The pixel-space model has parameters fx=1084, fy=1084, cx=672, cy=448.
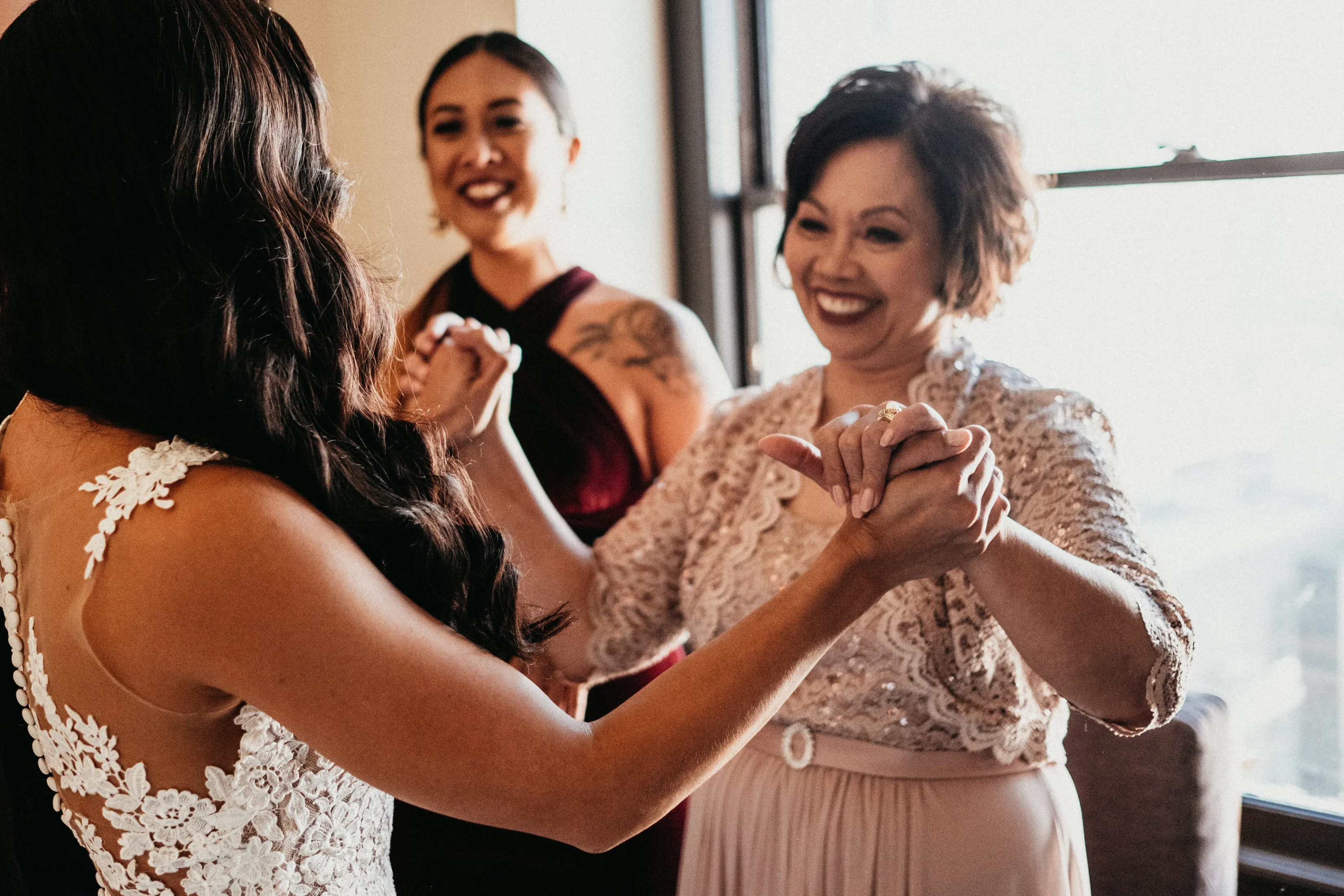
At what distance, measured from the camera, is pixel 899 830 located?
1166 mm

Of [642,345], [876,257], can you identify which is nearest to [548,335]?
[642,345]

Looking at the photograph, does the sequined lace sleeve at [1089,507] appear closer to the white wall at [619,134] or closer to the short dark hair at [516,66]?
the short dark hair at [516,66]

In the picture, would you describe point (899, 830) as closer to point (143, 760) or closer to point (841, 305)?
point (841, 305)

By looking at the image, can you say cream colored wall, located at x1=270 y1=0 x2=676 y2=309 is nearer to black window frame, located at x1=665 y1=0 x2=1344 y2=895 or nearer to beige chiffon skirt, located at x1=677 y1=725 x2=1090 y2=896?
black window frame, located at x1=665 y1=0 x2=1344 y2=895

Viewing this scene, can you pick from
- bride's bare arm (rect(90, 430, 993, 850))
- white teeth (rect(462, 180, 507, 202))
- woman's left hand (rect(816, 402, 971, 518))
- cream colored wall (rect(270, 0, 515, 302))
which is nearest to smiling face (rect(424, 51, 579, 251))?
white teeth (rect(462, 180, 507, 202))

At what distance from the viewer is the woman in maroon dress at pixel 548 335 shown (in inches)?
72.8

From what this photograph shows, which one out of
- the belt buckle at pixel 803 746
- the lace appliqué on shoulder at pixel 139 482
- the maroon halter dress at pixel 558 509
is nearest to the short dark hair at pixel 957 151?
the belt buckle at pixel 803 746

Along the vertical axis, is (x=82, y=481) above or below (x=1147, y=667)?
above

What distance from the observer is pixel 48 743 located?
835mm

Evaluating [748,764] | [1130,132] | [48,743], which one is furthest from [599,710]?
[1130,132]

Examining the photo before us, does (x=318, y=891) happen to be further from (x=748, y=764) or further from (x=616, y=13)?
(x=616, y=13)

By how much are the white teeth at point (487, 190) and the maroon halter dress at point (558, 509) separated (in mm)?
170

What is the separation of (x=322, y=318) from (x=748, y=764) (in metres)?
0.75

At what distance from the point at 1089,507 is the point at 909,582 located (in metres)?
0.19
